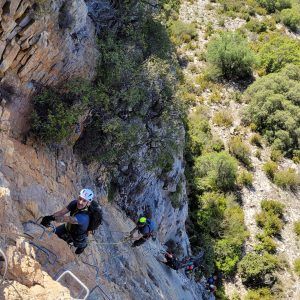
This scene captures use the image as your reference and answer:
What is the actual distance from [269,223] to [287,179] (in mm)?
4047

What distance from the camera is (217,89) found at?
3453cm

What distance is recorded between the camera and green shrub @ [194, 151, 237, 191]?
90.9 feet

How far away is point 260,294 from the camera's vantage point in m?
24.4

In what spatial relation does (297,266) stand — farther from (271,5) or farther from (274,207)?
(271,5)

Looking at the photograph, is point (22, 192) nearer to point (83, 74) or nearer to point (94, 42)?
point (83, 74)

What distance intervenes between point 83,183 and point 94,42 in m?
5.07

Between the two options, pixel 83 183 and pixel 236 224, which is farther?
pixel 236 224

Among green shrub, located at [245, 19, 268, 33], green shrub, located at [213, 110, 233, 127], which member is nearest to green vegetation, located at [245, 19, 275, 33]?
green shrub, located at [245, 19, 268, 33]

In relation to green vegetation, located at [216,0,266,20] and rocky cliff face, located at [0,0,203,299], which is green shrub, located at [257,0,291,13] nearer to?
green vegetation, located at [216,0,266,20]

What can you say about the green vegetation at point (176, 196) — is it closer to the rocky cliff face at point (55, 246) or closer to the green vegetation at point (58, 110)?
the rocky cliff face at point (55, 246)

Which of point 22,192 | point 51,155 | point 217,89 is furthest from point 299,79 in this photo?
point 22,192

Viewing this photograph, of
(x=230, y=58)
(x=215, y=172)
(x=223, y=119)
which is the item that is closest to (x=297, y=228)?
(x=215, y=172)

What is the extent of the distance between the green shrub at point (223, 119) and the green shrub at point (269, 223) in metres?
8.31

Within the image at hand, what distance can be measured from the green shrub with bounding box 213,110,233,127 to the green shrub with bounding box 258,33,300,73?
748 cm
